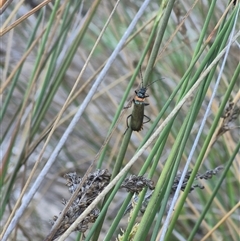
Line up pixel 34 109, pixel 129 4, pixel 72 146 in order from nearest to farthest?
pixel 34 109, pixel 129 4, pixel 72 146

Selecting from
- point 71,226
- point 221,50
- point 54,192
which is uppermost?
point 54,192


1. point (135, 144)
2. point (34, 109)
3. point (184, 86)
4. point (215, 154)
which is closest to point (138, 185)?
point (184, 86)

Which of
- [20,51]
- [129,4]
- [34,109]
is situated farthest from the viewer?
[20,51]

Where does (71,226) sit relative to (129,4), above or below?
below

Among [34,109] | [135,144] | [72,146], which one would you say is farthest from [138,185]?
[72,146]

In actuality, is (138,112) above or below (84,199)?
above

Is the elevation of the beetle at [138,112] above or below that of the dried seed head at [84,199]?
above

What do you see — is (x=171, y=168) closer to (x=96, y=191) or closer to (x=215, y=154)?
(x=96, y=191)

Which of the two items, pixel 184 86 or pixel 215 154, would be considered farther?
pixel 215 154

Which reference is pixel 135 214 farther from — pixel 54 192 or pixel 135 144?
pixel 54 192

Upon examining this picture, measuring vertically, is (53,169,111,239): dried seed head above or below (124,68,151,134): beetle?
below
